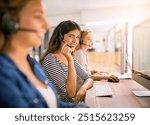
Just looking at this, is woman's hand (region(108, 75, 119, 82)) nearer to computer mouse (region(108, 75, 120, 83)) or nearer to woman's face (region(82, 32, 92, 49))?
computer mouse (region(108, 75, 120, 83))

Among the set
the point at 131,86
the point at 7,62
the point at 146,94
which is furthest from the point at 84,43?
the point at 7,62

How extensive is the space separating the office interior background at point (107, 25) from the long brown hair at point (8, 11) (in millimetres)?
771

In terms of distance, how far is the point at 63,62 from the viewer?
1.15m

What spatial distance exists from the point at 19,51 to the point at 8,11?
0.35 ft

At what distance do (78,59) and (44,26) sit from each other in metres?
0.88

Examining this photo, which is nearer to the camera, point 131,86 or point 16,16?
point 16,16

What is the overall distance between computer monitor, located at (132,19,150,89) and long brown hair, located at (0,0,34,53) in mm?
615

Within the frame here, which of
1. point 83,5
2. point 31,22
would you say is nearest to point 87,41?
point 83,5

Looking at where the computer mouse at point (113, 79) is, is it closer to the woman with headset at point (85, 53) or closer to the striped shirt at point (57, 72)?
the woman with headset at point (85, 53)

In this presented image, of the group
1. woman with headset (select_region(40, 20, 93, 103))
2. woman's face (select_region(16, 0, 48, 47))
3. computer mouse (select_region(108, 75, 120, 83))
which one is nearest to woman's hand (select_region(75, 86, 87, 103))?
woman with headset (select_region(40, 20, 93, 103))

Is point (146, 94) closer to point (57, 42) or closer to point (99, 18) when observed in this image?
point (57, 42)

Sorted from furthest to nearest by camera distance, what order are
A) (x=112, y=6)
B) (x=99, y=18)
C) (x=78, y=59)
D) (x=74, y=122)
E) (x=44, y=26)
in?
(x=112, y=6)
(x=99, y=18)
(x=78, y=59)
(x=74, y=122)
(x=44, y=26)

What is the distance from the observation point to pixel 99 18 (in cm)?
186

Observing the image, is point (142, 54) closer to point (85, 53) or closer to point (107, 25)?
point (85, 53)
